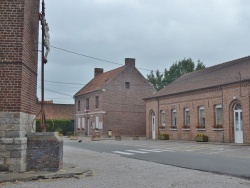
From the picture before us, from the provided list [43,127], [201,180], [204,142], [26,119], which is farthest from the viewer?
[204,142]

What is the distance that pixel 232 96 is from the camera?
89.4ft

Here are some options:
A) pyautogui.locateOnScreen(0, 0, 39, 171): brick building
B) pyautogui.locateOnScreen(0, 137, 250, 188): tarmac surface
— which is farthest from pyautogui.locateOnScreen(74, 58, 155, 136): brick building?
pyautogui.locateOnScreen(0, 0, 39, 171): brick building

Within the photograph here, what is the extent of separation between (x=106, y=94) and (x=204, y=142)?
19393mm

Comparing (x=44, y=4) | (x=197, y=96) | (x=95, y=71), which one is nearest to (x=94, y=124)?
(x=95, y=71)

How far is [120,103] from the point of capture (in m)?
46.7

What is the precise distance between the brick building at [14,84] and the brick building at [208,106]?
19.0 meters

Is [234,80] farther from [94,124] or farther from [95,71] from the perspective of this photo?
[95,71]

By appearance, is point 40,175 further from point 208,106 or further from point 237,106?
point 208,106

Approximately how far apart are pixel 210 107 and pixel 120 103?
18.6 meters

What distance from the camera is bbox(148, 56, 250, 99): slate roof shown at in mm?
27875

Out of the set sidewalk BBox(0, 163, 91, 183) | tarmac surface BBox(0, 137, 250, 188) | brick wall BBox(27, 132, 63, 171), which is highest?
brick wall BBox(27, 132, 63, 171)

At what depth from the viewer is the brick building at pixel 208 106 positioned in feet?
Result: 87.8

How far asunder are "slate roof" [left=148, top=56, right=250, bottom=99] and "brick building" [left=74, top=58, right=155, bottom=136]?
31.0 ft

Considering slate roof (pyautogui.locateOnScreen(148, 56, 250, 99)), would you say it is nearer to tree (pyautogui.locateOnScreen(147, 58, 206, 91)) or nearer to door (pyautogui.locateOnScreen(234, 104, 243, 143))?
door (pyautogui.locateOnScreen(234, 104, 243, 143))
